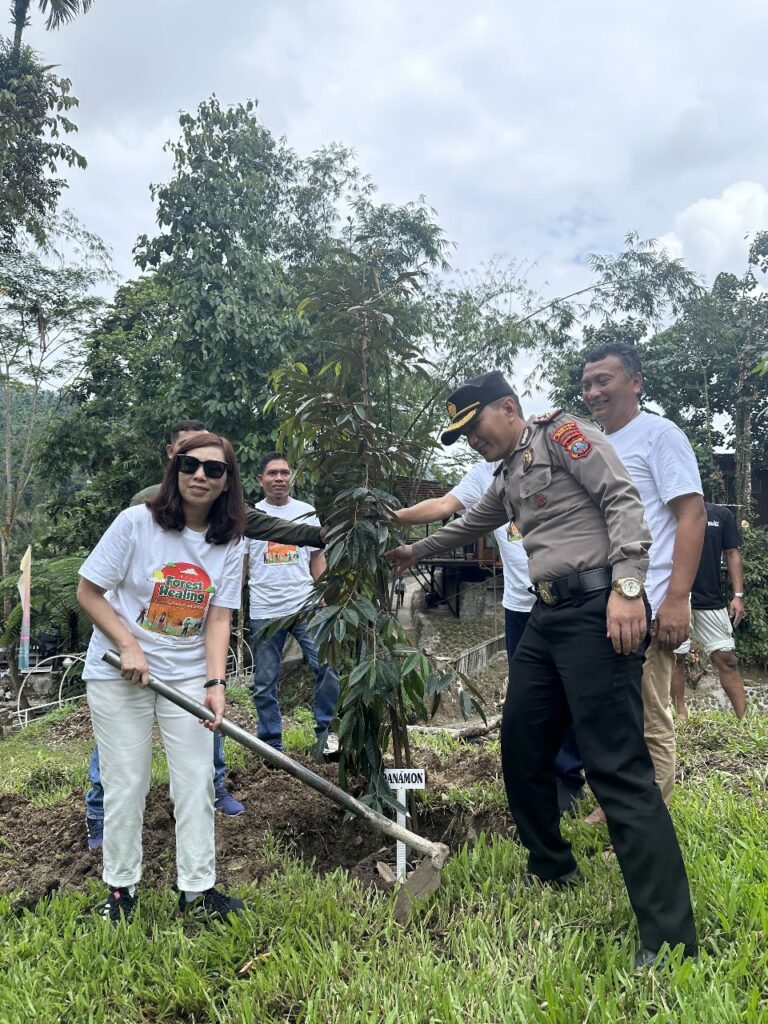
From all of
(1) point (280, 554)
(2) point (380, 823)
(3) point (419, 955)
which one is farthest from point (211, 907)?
(1) point (280, 554)

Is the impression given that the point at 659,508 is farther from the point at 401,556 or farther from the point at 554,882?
the point at 554,882

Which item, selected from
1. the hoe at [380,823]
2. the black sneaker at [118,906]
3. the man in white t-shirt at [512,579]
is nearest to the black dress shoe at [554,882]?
the hoe at [380,823]

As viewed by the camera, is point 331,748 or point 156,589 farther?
point 331,748

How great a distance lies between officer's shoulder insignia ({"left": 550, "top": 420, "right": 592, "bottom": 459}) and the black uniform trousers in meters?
0.48

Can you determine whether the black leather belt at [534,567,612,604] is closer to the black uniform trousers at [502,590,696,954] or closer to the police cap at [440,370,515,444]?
the black uniform trousers at [502,590,696,954]

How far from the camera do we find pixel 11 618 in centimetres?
1191

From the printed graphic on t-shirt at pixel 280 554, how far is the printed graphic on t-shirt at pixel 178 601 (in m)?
1.96

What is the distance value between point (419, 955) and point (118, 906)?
118cm

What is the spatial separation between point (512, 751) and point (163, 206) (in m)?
10.8

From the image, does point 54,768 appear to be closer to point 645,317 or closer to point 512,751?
point 512,751

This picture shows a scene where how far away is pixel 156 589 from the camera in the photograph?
268 centimetres

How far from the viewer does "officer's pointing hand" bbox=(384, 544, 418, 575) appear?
309cm

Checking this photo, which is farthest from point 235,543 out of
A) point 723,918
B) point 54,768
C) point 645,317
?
point 645,317

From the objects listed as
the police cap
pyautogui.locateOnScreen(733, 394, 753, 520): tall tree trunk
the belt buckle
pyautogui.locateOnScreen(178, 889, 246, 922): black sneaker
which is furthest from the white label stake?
pyautogui.locateOnScreen(733, 394, 753, 520): tall tree trunk
